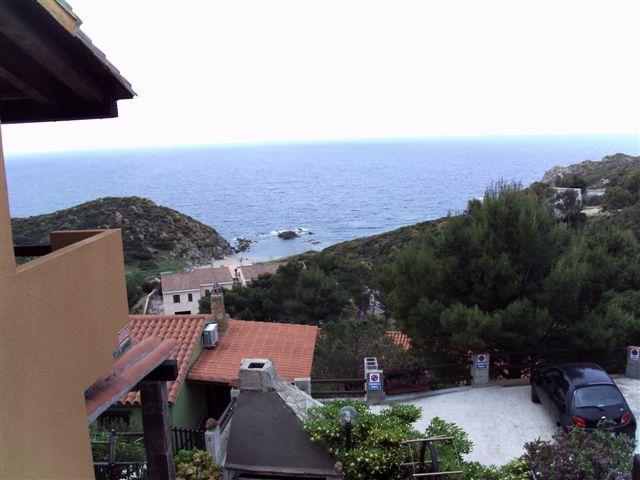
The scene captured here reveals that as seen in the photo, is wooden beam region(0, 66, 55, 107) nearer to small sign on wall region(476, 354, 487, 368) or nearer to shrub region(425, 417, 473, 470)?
shrub region(425, 417, 473, 470)

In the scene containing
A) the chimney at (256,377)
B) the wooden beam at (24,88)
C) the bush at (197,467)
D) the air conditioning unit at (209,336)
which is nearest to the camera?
the wooden beam at (24,88)

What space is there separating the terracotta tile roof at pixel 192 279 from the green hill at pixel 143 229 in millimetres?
19191

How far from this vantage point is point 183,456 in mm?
6715

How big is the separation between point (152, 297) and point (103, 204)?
3531 cm

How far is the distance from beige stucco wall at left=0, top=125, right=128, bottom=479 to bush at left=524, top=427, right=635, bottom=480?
5004 mm

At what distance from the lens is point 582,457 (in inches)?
221

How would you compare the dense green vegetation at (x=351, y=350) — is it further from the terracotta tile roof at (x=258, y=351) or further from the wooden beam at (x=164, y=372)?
the wooden beam at (x=164, y=372)

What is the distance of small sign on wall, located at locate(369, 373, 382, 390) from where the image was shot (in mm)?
11562

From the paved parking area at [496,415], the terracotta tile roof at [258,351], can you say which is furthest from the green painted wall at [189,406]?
the paved parking area at [496,415]

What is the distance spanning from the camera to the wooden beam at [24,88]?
3.38 meters

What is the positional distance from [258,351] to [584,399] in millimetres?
9276

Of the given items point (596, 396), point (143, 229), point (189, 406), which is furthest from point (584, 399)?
point (143, 229)

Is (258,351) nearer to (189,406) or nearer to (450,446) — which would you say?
(189,406)

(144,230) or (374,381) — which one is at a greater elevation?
(374,381)
